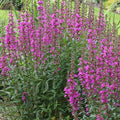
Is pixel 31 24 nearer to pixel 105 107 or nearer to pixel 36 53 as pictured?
pixel 36 53

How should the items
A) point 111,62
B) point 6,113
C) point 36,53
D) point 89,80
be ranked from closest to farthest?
point 89,80
point 111,62
point 36,53
point 6,113

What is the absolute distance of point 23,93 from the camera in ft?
11.4

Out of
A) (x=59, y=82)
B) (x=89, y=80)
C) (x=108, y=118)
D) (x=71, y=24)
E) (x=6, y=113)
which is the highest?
(x=71, y=24)

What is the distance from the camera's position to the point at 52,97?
351 cm

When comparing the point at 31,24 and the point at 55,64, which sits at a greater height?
the point at 31,24

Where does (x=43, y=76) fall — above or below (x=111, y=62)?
below

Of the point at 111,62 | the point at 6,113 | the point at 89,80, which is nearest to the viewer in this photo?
the point at 89,80

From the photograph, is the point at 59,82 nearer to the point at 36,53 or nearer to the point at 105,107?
the point at 36,53

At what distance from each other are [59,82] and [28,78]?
44 cm

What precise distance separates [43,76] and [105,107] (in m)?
1.08

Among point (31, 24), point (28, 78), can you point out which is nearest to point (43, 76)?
point (28, 78)

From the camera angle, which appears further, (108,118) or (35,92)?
(35,92)

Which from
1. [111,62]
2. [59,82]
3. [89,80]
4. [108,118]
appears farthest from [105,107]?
[59,82]

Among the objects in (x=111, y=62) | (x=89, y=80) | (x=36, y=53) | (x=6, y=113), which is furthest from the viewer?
(x=6, y=113)
